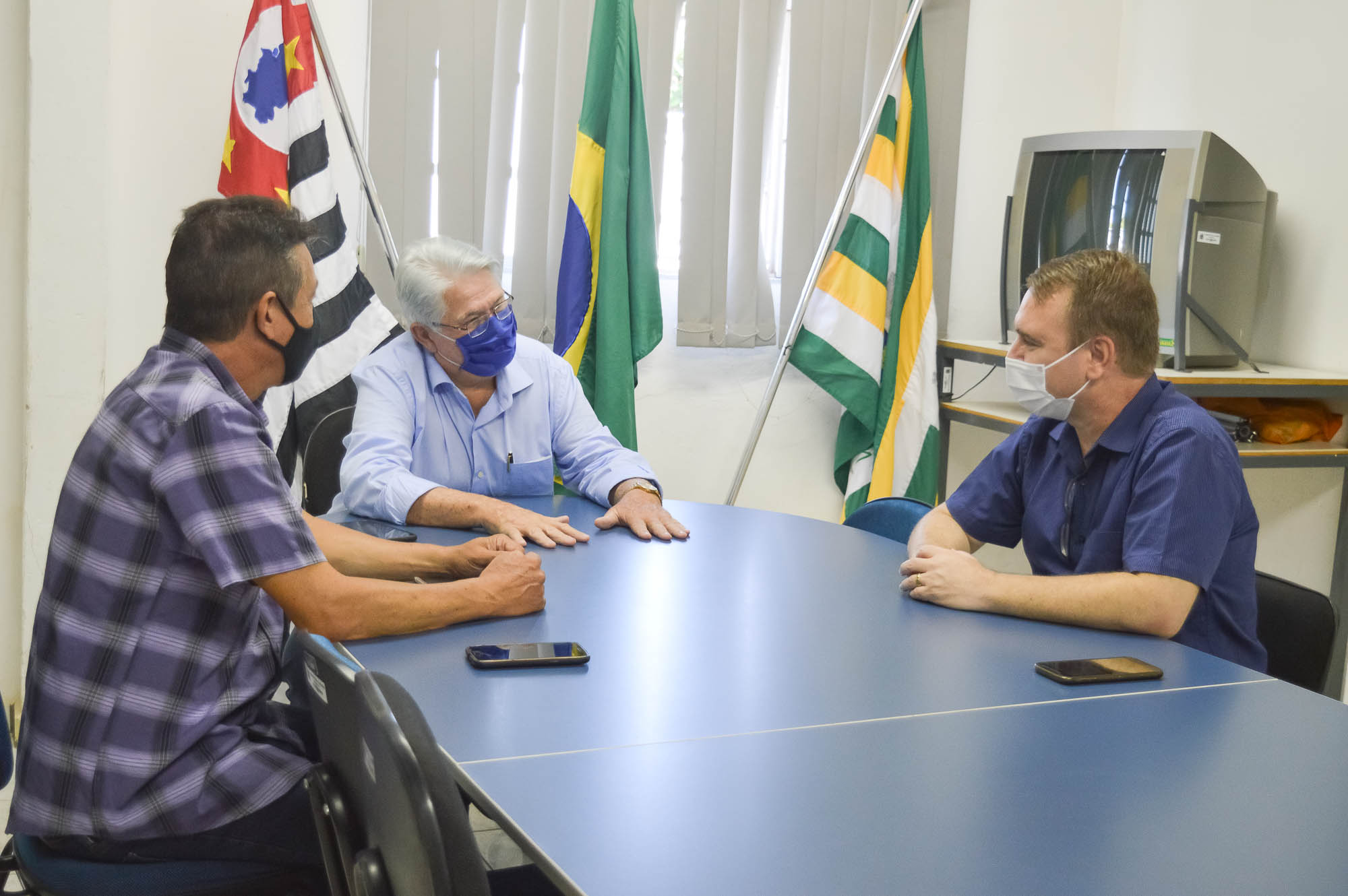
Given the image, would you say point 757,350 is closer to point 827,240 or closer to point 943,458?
point 827,240

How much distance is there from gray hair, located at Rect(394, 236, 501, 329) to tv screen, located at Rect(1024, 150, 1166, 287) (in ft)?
6.06

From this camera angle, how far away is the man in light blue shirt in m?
2.35

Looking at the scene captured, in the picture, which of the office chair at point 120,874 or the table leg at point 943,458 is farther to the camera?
the table leg at point 943,458

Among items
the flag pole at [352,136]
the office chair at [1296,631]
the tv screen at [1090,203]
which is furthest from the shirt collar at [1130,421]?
the flag pole at [352,136]

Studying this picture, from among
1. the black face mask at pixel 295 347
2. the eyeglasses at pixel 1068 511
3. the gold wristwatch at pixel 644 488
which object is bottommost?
the gold wristwatch at pixel 644 488

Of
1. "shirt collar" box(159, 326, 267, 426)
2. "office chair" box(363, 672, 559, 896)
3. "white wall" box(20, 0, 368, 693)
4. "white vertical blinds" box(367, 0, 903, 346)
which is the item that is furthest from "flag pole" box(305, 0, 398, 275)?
"office chair" box(363, 672, 559, 896)

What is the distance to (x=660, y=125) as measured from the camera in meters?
3.72

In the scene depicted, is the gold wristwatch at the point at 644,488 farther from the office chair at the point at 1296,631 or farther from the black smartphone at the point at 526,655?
the office chair at the point at 1296,631

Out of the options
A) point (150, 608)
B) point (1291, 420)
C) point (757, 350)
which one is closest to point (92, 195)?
point (150, 608)

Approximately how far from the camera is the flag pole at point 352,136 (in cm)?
317

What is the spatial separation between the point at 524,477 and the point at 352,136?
4.35ft

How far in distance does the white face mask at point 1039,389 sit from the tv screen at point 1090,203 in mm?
1503

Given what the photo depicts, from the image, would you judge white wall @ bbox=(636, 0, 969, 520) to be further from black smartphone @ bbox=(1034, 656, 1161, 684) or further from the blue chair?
black smartphone @ bbox=(1034, 656, 1161, 684)

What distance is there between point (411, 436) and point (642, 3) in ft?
6.37
